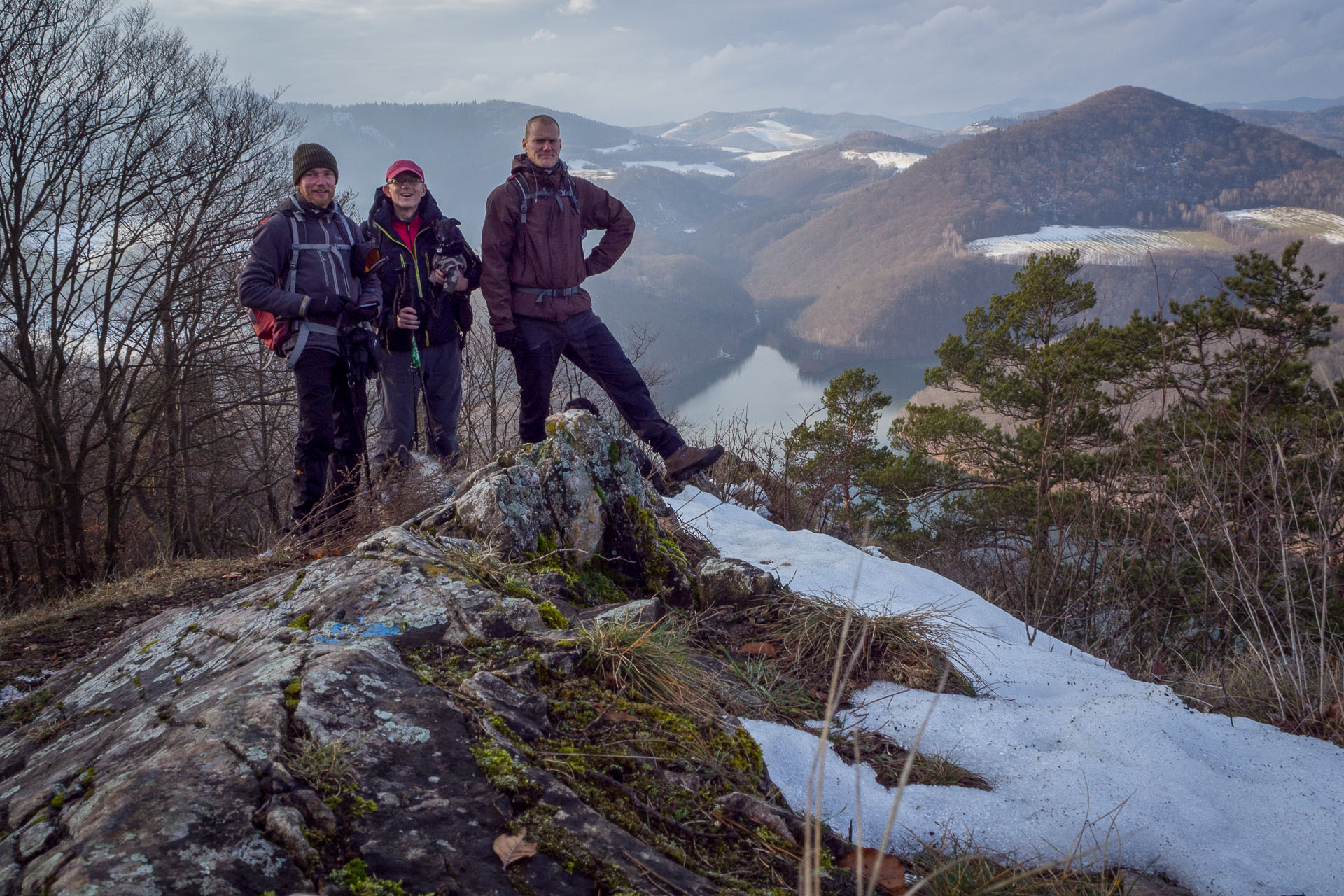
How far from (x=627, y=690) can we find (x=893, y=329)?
116 metres

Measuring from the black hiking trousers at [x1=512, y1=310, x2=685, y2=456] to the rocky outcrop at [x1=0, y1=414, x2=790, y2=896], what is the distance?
8.08ft

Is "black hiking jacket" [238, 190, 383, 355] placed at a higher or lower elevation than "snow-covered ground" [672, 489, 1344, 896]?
higher

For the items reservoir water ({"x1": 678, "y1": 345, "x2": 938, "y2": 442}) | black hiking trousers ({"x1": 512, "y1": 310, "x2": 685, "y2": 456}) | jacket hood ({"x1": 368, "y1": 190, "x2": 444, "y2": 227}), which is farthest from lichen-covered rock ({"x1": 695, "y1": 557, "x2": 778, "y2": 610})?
reservoir water ({"x1": 678, "y1": 345, "x2": 938, "y2": 442})

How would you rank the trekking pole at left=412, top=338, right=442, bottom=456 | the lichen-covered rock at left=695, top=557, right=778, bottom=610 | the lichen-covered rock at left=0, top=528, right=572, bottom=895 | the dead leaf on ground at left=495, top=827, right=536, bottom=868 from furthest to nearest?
1. the trekking pole at left=412, top=338, right=442, bottom=456
2. the lichen-covered rock at left=695, top=557, right=778, bottom=610
3. the dead leaf on ground at left=495, top=827, right=536, bottom=868
4. the lichen-covered rock at left=0, top=528, right=572, bottom=895

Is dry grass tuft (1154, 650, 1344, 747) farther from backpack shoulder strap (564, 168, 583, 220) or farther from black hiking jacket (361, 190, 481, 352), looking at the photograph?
black hiking jacket (361, 190, 481, 352)

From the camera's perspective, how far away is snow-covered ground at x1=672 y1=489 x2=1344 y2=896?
178 centimetres

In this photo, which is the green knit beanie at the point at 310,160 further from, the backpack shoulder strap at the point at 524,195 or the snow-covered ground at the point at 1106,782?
the snow-covered ground at the point at 1106,782

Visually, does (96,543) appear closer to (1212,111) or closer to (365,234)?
(365,234)

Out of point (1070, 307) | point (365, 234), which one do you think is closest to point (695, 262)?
point (1070, 307)

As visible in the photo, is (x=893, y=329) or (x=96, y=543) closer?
(x=96, y=543)

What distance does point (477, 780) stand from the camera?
1.33 m

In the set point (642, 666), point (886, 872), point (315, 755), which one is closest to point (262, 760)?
point (315, 755)

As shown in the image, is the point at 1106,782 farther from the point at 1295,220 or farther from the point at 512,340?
the point at 1295,220

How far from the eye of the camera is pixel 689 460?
182 inches
